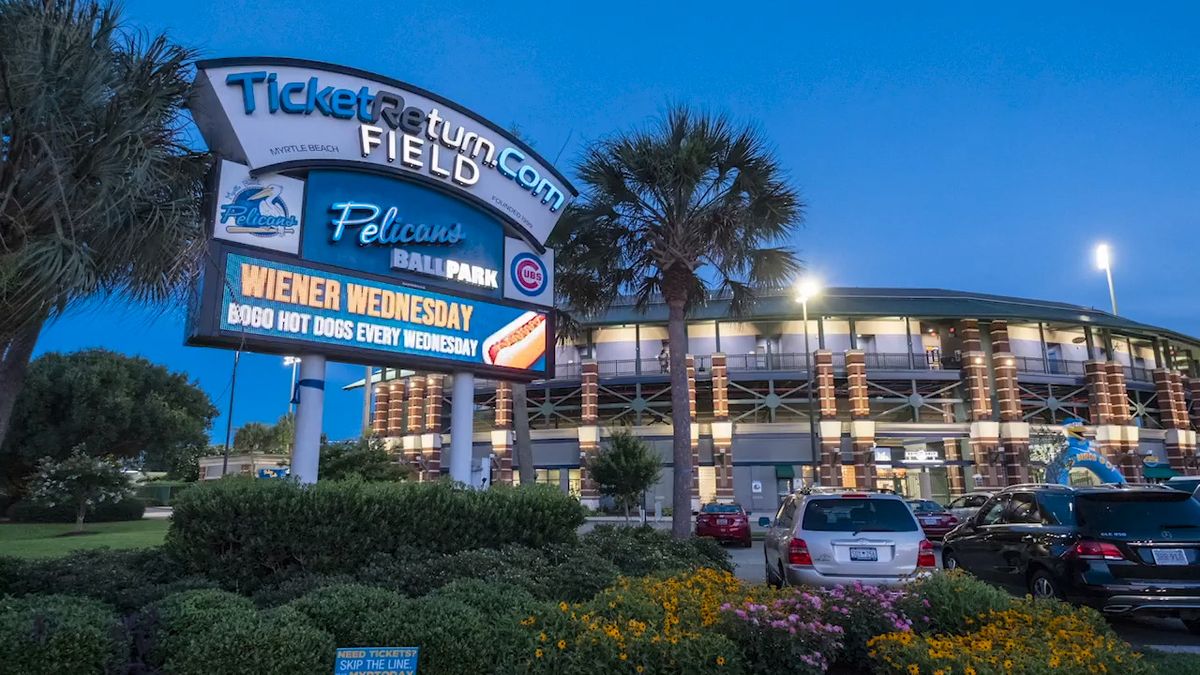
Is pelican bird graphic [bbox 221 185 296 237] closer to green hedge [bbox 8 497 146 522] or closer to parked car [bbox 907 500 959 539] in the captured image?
parked car [bbox 907 500 959 539]

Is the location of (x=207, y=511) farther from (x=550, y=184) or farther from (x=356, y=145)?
(x=550, y=184)

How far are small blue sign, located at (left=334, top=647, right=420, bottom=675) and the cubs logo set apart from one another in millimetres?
10356

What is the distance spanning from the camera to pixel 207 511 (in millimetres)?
8625

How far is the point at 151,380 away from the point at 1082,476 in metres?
50.0

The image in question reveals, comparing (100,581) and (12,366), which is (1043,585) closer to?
(100,581)

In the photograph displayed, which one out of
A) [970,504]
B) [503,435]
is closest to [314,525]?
[970,504]

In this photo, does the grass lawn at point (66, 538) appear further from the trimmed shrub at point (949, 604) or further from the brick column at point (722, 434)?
the brick column at point (722, 434)

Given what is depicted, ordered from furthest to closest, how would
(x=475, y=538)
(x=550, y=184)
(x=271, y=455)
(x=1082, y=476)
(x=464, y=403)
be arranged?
1. (x=271, y=455)
2. (x=1082, y=476)
3. (x=550, y=184)
4. (x=464, y=403)
5. (x=475, y=538)

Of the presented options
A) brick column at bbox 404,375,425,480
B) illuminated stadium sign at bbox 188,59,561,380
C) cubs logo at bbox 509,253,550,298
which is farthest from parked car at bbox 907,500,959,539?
brick column at bbox 404,375,425,480

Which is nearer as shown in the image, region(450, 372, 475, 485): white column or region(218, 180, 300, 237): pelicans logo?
region(218, 180, 300, 237): pelicans logo

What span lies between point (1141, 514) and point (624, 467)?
865 inches

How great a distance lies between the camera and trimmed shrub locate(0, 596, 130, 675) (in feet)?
16.1

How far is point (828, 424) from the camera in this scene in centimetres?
3994

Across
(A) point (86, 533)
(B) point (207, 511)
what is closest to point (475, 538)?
(B) point (207, 511)
